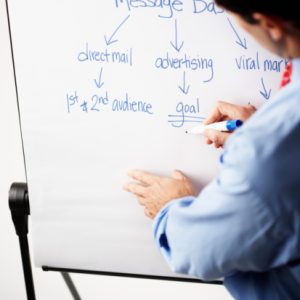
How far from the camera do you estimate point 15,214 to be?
3.51ft

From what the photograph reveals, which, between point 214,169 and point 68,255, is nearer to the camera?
point 214,169

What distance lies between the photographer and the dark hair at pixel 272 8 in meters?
0.51

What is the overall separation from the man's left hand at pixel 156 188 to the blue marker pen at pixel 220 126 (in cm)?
10

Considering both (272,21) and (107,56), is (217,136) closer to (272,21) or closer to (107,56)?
(107,56)

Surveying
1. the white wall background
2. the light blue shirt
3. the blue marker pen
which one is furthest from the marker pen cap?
the white wall background

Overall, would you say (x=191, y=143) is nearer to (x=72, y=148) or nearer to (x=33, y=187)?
(x=72, y=148)

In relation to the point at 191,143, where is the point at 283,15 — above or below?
above

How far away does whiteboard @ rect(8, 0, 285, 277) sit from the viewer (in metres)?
0.89

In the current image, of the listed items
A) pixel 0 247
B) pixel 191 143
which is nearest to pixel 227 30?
pixel 191 143

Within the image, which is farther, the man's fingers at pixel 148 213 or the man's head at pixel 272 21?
the man's fingers at pixel 148 213

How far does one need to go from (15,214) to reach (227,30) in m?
0.63

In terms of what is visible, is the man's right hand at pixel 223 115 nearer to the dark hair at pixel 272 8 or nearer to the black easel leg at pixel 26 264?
the dark hair at pixel 272 8

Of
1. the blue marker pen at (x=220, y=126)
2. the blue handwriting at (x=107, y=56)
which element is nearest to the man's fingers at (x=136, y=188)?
the blue marker pen at (x=220, y=126)

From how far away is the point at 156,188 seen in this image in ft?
3.08
